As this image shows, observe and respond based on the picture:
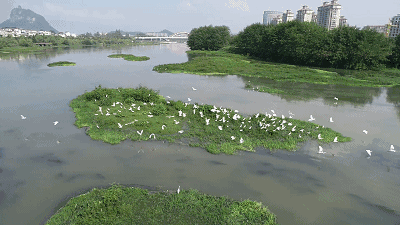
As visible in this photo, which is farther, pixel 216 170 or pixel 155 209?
pixel 216 170

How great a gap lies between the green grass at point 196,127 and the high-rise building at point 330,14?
5459 inches

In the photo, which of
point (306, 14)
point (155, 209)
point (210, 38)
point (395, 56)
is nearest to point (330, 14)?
point (306, 14)

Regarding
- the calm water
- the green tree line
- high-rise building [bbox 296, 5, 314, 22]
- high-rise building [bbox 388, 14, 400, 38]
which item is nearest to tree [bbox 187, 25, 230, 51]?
the green tree line

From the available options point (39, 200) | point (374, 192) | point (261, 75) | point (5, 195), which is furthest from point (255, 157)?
point (261, 75)

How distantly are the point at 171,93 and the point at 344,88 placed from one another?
1748cm

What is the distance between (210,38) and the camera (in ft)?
258

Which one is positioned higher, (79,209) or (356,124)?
(356,124)

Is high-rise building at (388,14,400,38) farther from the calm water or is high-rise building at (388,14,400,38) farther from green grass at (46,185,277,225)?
green grass at (46,185,277,225)

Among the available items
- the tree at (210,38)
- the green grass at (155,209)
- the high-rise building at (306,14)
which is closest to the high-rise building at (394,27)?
the high-rise building at (306,14)

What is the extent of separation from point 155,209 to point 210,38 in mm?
75347

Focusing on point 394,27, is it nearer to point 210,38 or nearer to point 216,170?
point 210,38

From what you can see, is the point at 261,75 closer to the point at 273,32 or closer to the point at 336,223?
the point at 273,32

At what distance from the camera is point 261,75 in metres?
32.7

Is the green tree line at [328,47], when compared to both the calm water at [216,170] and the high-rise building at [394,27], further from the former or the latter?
the high-rise building at [394,27]
